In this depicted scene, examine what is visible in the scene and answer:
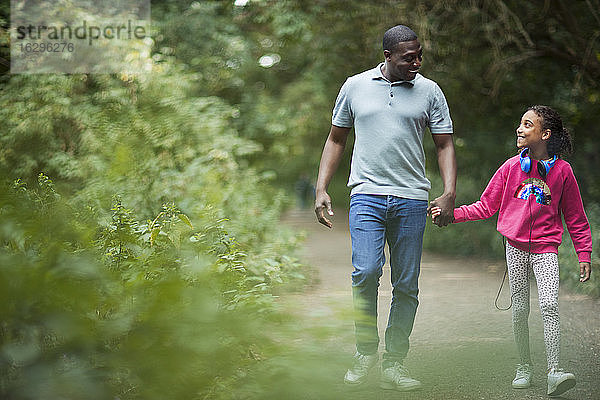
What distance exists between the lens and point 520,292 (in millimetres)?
4469

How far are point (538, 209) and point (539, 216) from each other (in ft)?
0.14

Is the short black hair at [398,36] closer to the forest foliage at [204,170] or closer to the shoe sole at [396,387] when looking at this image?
the forest foliage at [204,170]

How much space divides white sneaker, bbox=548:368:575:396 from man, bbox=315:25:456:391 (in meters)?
0.75

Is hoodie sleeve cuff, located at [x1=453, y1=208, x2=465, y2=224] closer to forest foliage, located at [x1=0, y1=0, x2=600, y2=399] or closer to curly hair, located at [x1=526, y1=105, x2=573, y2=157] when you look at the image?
curly hair, located at [x1=526, y1=105, x2=573, y2=157]

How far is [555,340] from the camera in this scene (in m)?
4.31

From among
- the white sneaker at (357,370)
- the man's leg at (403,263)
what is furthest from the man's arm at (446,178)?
the white sneaker at (357,370)

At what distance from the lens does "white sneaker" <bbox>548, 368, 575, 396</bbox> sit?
13.7ft

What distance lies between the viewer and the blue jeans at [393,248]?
4.30 meters

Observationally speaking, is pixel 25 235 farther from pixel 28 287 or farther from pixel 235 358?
pixel 235 358

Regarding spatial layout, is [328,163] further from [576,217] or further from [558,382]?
[558,382]

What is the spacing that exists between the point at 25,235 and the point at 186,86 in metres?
11.1

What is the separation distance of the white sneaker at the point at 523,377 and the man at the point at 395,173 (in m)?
0.61

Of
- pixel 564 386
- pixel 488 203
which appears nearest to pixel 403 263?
pixel 488 203

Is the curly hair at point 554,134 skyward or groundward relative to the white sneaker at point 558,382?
skyward
